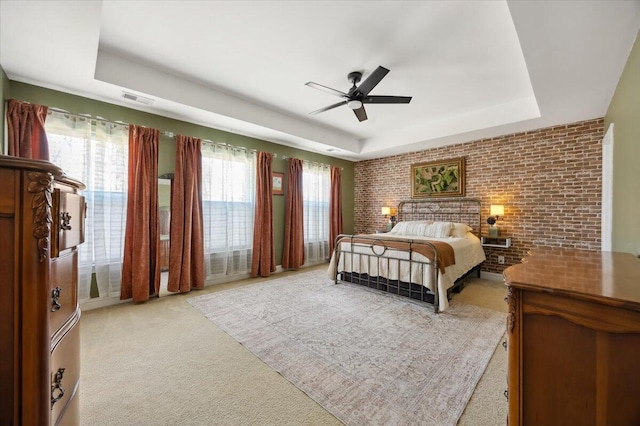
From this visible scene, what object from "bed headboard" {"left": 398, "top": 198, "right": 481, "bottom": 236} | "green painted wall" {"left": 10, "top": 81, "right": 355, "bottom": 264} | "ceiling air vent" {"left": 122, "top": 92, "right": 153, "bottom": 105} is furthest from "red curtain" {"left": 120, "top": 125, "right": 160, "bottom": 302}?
"bed headboard" {"left": 398, "top": 198, "right": 481, "bottom": 236}

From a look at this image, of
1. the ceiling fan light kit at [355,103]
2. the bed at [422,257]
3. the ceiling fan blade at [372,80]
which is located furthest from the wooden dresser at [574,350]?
the ceiling fan light kit at [355,103]

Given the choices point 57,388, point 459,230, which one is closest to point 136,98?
point 57,388

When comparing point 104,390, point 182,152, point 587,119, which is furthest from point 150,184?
point 587,119

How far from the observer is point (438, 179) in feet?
18.4

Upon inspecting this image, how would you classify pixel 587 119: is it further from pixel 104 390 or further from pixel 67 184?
pixel 104 390

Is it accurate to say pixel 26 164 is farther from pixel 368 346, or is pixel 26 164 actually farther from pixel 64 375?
pixel 368 346

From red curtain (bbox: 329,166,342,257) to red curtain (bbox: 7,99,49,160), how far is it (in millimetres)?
5004

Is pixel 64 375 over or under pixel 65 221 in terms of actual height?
under

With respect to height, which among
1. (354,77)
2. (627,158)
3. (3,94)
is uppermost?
(354,77)

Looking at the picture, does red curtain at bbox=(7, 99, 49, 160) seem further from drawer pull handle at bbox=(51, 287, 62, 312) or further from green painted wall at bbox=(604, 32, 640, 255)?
green painted wall at bbox=(604, 32, 640, 255)

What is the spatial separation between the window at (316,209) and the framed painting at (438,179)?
6.87 ft

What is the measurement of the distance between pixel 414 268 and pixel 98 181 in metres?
4.36

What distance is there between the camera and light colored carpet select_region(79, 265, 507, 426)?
1.63 m

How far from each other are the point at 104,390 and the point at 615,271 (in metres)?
3.26
